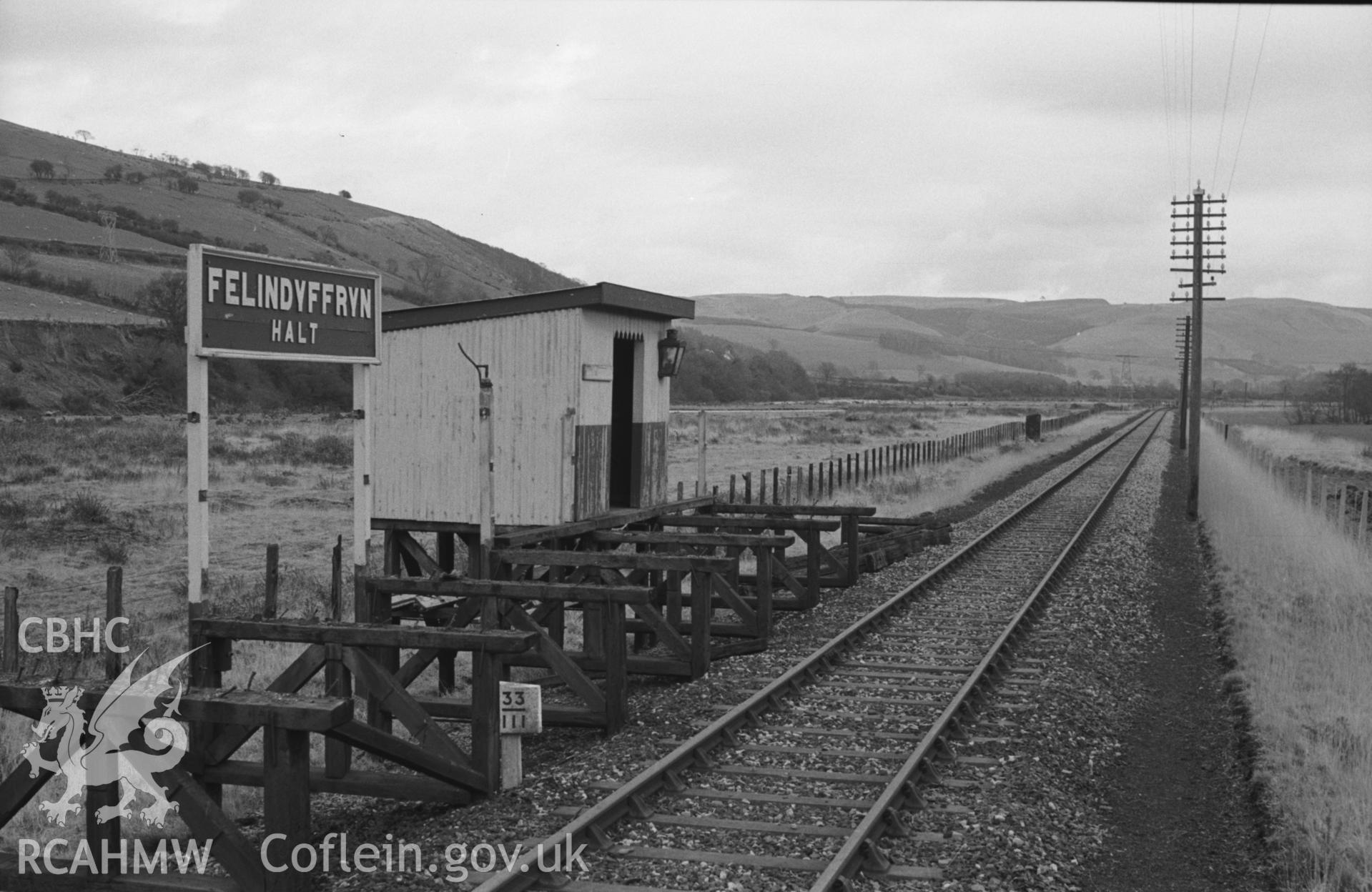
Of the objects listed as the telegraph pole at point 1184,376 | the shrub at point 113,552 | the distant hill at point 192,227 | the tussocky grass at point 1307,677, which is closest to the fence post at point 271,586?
the tussocky grass at point 1307,677

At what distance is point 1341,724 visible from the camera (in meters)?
9.22

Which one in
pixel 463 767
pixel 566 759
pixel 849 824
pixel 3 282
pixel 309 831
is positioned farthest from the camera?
pixel 3 282

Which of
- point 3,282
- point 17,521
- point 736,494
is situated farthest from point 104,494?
point 3,282

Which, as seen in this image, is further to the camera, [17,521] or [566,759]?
[17,521]

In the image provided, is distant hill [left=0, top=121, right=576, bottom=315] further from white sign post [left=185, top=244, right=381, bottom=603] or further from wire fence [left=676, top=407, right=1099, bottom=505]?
white sign post [left=185, top=244, right=381, bottom=603]

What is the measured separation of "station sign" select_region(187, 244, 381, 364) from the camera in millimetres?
6785

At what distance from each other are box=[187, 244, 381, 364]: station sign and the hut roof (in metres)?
4.58

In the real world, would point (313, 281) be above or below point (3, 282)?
below

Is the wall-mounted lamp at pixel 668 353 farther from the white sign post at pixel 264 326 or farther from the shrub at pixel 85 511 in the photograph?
the shrub at pixel 85 511

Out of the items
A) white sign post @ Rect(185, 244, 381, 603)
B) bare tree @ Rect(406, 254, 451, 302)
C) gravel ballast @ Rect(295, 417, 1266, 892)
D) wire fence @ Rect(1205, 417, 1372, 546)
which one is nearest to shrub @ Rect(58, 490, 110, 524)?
gravel ballast @ Rect(295, 417, 1266, 892)

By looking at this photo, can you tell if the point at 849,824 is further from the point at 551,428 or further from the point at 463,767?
the point at 551,428

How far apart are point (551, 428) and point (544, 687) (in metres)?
3.13

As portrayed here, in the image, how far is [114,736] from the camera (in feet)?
20.3

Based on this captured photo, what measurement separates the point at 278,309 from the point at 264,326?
0.57 ft
